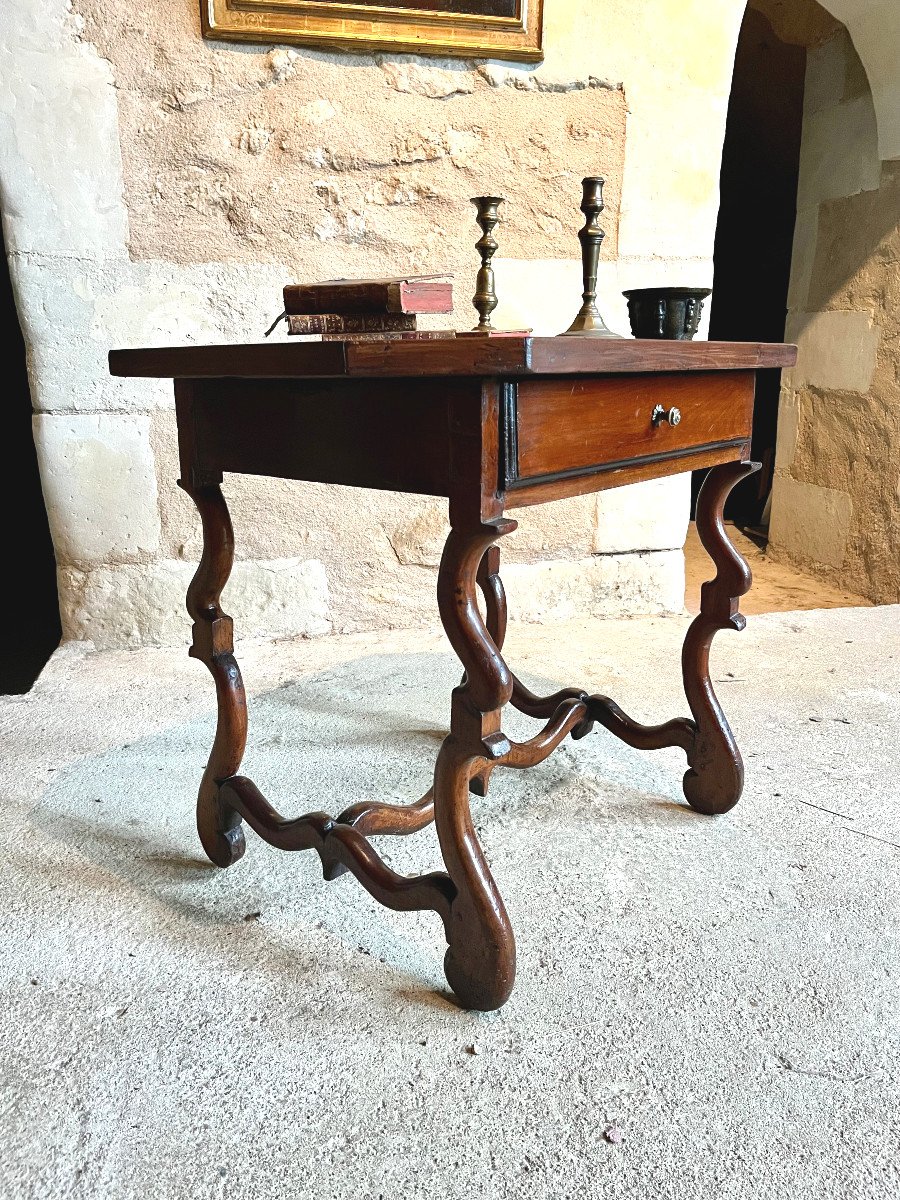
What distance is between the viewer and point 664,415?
1163 mm

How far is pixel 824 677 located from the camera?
222 cm

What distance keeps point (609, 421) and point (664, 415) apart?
0.13m

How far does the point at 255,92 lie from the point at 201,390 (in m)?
1.43

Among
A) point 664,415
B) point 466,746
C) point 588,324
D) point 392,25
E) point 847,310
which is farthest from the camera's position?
point 847,310

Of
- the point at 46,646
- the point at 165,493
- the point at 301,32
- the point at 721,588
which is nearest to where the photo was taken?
the point at 721,588

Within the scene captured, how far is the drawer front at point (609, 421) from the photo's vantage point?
957 mm

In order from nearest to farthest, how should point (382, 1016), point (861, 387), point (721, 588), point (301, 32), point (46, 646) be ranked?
point (382, 1016), point (721, 588), point (301, 32), point (46, 646), point (861, 387)

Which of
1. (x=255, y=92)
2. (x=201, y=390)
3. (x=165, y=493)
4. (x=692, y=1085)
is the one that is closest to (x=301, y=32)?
(x=255, y=92)

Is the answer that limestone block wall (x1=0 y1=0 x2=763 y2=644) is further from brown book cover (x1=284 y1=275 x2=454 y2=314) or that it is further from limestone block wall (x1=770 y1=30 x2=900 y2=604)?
brown book cover (x1=284 y1=275 x2=454 y2=314)

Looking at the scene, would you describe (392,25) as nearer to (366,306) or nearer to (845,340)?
(366,306)

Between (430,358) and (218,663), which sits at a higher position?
(430,358)

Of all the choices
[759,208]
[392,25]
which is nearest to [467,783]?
[392,25]

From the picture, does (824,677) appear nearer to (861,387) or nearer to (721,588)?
(721,588)

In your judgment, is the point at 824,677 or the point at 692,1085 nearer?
the point at 692,1085
